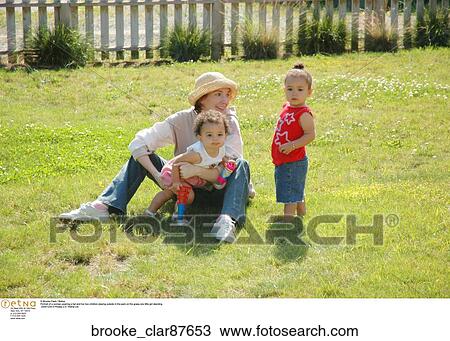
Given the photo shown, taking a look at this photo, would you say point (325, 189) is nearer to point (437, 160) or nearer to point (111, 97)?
point (437, 160)

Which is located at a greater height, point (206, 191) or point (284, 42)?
point (284, 42)

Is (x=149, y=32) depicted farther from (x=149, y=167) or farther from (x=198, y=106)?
(x=149, y=167)

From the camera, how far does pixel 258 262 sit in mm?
5078

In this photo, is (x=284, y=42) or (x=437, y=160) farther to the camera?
(x=284, y=42)

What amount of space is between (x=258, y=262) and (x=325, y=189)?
63.1 inches

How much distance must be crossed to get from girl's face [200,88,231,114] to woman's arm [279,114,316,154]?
0.60 meters

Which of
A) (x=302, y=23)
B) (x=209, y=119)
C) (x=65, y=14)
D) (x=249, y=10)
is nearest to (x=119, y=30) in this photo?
(x=65, y=14)

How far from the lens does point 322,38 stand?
1245 centimetres

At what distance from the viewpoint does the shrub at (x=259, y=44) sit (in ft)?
40.1

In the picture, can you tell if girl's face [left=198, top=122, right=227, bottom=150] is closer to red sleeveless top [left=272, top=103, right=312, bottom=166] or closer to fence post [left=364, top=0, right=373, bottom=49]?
red sleeveless top [left=272, top=103, right=312, bottom=166]

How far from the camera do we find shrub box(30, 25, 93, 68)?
11602mm
